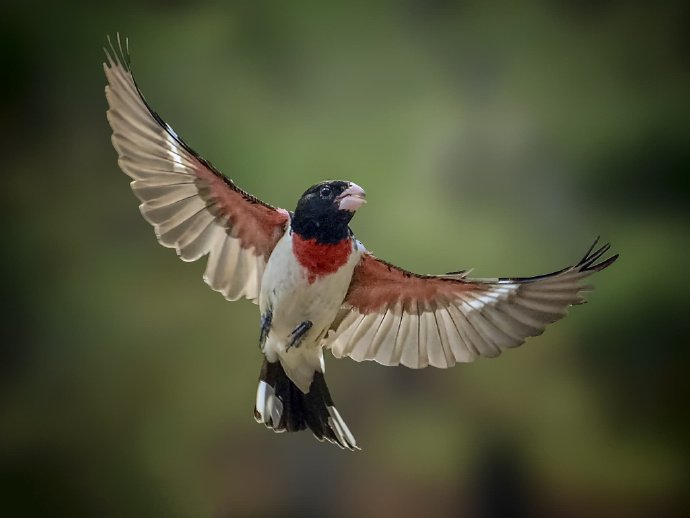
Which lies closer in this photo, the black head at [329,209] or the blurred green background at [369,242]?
the black head at [329,209]

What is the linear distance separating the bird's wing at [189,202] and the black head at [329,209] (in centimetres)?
10

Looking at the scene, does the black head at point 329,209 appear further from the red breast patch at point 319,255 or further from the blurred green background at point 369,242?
the blurred green background at point 369,242

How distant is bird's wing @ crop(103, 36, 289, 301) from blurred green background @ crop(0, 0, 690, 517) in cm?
27

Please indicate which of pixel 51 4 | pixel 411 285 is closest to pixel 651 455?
pixel 411 285

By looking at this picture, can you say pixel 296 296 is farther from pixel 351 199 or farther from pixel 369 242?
pixel 369 242

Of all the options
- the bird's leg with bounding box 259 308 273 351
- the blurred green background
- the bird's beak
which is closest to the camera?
the bird's beak

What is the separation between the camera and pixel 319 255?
114 centimetres

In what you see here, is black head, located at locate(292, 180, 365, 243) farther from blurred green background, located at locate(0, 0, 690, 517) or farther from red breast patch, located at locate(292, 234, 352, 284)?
blurred green background, located at locate(0, 0, 690, 517)

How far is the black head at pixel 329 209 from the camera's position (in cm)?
111

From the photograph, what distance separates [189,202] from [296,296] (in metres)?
0.25

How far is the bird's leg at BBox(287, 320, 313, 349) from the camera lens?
47.4 inches

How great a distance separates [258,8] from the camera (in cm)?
156

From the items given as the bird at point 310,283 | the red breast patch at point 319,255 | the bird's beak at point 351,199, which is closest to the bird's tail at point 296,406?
the bird at point 310,283

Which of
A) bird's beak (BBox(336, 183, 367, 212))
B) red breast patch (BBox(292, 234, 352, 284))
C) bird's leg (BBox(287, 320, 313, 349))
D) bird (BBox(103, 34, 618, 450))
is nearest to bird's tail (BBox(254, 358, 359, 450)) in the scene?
bird (BBox(103, 34, 618, 450))
